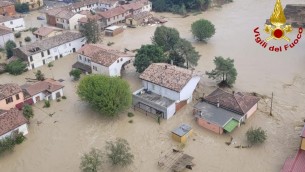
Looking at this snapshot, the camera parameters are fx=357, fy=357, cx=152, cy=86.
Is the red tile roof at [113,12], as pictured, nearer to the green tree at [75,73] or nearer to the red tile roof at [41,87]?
the green tree at [75,73]

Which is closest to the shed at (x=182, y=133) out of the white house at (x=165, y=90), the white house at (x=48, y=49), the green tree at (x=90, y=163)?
the white house at (x=165, y=90)

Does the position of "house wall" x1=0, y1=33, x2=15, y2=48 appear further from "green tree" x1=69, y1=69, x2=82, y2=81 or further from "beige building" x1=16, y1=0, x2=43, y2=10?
"beige building" x1=16, y1=0, x2=43, y2=10

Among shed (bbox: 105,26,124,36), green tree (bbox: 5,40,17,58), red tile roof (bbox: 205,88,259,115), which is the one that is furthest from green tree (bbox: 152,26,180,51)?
green tree (bbox: 5,40,17,58)

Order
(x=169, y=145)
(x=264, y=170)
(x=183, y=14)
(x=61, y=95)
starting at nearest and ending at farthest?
(x=264, y=170) < (x=169, y=145) < (x=61, y=95) < (x=183, y=14)

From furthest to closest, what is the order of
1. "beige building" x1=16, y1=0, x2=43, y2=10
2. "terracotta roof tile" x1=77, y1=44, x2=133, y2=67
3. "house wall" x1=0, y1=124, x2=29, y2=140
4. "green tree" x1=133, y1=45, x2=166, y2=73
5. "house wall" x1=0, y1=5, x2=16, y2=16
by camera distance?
"beige building" x1=16, y1=0, x2=43, y2=10 < "house wall" x1=0, y1=5, x2=16, y2=16 < "terracotta roof tile" x1=77, y1=44, x2=133, y2=67 < "green tree" x1=133, y1=45, x2=166, y2=73 < "house wall" x1=0, y1=124, x2=29, y2=140

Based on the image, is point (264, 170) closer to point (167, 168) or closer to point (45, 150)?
point (167, 168)

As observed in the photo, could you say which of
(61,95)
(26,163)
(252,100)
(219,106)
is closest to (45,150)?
(26,163)
